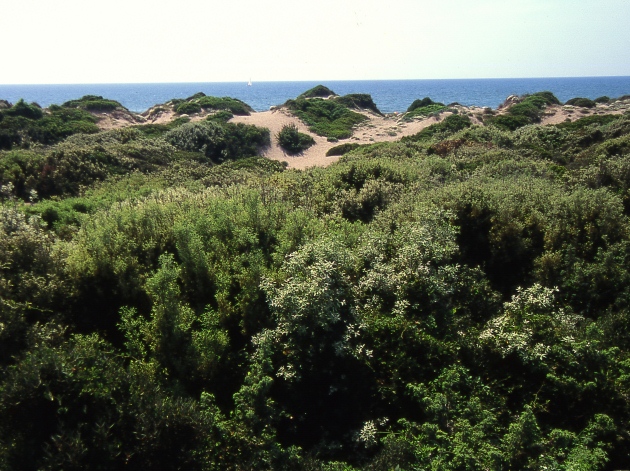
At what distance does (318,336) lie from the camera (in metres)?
6.59

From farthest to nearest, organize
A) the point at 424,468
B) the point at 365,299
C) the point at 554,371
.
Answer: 1. the point at 365,299
2. the point at 554,371
3. the point at 424,468

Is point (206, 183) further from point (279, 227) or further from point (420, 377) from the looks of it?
point (420, 377)

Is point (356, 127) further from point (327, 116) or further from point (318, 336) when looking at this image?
point (318, 336)

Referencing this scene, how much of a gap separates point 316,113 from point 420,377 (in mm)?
40872

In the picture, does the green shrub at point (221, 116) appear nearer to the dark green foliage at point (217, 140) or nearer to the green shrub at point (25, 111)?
the dark green foliage at point (217, 140)

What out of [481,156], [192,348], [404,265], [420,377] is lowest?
[420,377]

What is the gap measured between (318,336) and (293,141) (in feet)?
98.0

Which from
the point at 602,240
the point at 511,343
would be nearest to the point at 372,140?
the point at 602,240

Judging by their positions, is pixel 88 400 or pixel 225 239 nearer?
pixel 88 400

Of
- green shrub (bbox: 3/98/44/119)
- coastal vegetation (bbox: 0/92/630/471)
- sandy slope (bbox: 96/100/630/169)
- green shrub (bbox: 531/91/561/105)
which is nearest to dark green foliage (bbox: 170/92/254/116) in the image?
sandy slope (bbox: 96/100/630/169)

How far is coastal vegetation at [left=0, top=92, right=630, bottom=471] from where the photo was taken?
16.5 feet

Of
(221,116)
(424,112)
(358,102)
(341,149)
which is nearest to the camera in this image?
(341,149)

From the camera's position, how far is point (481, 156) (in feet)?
57.5

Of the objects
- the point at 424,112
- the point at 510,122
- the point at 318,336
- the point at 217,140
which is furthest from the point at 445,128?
the point at 318,336
